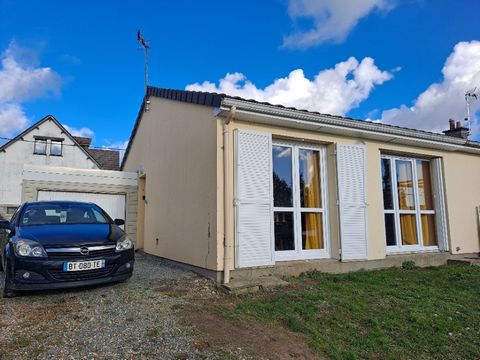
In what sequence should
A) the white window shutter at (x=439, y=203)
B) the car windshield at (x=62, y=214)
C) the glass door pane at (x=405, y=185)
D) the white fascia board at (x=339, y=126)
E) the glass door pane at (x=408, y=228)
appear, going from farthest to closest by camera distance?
the white window shutter at (x=439, y=203) < the glass door pane at (x=405, y=185) < the glass door pane at (x=408, y=228) < the white fascia board at (x=339, y=126) < the car windshield at (x=62, y=214)

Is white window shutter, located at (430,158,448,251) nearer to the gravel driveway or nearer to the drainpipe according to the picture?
the drainpipe

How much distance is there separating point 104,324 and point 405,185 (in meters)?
7.66

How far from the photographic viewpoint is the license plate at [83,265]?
433 centimetres

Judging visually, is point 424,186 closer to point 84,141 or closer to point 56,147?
point 56,147

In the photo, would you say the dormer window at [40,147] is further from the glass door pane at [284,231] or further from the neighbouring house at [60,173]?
the glass door pane at [284,231]

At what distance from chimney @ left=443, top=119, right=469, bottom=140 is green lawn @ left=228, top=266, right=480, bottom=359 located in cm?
511

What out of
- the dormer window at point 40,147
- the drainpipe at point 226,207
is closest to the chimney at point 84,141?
the dormer window at point 40,147

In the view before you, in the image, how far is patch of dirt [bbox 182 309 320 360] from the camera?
10.2 ft

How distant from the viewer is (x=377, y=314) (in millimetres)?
4336

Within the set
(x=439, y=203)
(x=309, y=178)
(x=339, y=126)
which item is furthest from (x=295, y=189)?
(x=439, y=203)

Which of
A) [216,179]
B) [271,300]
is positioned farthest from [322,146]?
[271,300]

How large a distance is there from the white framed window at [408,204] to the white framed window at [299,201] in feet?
6.15

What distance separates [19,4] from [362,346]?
1072 centimetres

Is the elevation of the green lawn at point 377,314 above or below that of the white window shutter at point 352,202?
below
